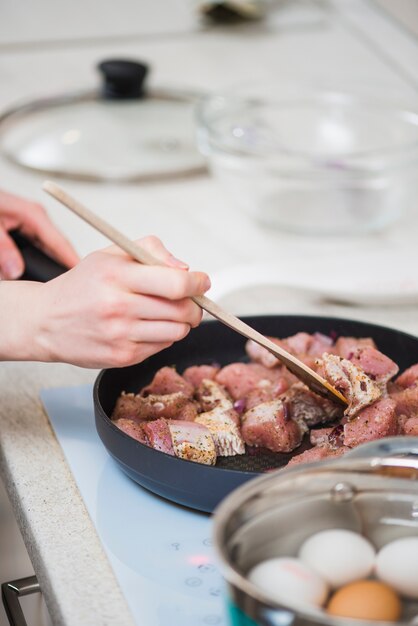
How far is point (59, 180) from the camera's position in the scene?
5.89 ft

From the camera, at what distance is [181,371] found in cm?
122

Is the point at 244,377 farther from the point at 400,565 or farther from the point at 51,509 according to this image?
the point at 400,565

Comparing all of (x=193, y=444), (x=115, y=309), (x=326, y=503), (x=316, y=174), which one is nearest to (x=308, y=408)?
(x=193, y=444)

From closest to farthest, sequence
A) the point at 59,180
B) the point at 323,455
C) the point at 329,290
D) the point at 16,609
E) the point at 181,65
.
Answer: the point at 323,455
the point at 16,609
the point at 329,290
the point at 59,180
the point at 181,65

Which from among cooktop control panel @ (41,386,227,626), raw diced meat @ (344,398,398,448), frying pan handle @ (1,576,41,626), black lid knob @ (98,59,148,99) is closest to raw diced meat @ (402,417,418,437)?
raw diced meat @ (344,398,398,448)

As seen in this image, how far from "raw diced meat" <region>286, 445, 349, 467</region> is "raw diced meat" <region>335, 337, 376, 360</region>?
16cm

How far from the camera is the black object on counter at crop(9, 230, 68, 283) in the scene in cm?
130

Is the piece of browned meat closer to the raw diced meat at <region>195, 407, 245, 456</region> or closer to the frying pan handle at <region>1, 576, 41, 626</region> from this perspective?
the raw diced meat at <region>195, 407, 245, 456</region>

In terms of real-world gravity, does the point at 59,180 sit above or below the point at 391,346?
below

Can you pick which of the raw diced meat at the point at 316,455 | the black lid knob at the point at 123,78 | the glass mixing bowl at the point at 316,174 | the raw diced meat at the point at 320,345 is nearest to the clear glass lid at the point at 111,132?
Answer: the black lid knob at the point at 123,78

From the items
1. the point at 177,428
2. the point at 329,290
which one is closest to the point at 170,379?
the point at 177,428

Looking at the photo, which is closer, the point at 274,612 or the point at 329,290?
the point at 274,612

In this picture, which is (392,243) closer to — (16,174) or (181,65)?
(16,174)

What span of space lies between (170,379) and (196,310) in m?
0.16
